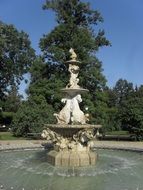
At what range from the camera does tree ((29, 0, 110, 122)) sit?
43.2 metres

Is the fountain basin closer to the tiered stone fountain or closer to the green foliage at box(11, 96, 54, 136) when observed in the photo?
the tiered stone fountain

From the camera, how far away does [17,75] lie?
4894 cm

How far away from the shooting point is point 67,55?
144 feet

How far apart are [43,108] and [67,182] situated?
26.2 metres

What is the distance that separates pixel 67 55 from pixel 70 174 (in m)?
27.5

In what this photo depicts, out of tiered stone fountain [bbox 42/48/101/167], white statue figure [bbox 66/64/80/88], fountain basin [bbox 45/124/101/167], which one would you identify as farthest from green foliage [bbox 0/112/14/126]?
fountain basin [bbox 45/124/101/167]

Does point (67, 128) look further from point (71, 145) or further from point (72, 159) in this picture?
point (72, 159)

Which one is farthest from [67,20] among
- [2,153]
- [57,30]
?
[2,153]

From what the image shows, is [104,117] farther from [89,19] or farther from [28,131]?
[89,19]

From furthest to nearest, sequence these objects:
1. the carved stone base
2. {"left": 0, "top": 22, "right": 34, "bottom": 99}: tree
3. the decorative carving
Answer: {"left": 0, "top": 22, "right": 34, "bottom": 99}: tree → the decorative carving → the carved stone base

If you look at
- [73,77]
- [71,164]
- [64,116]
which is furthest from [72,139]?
[73,77]

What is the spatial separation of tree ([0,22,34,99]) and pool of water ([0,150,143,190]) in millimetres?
25617

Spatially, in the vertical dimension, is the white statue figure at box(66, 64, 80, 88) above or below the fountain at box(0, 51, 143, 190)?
above

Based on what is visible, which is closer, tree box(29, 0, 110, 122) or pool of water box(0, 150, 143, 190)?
pool of water box(0, 150, 143, 190)
